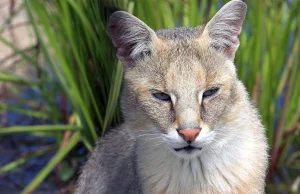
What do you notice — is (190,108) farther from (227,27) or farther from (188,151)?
(227,27)

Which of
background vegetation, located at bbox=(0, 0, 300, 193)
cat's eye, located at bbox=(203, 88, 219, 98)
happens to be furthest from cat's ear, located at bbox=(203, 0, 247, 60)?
background vegetation, located at bbox=(0, 0, 300, 193)

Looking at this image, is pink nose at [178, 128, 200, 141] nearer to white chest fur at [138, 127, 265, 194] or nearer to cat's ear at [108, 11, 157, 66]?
white chest fur at [138, 127, 265, 194]

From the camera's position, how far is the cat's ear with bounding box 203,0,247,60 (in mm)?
2686

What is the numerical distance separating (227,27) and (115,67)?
0.74m

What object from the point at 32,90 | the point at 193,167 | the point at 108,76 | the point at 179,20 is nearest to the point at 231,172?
the point at 193,167

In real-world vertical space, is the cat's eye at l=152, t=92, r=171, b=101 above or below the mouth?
above

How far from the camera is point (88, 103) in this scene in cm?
358

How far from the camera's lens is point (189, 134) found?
247cm

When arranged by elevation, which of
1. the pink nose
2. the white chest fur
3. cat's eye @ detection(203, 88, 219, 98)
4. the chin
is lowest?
the white chest fur

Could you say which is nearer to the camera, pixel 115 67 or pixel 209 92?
pixel 209 92

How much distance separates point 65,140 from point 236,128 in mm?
1199

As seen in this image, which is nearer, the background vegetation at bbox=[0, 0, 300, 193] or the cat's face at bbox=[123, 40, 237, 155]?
the cat's face at bbox=[123, 40, 237, 155]

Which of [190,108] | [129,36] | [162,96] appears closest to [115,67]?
[129,36]

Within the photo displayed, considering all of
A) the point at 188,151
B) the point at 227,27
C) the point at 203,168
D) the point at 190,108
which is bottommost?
the point at 203,168
